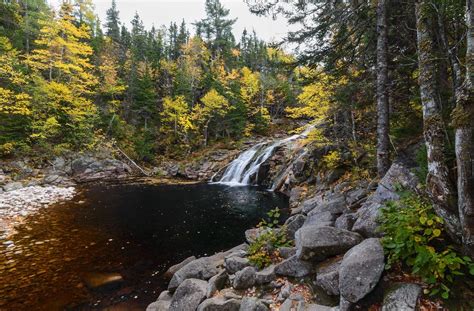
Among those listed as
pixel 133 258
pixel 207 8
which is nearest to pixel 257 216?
pixel 133 258

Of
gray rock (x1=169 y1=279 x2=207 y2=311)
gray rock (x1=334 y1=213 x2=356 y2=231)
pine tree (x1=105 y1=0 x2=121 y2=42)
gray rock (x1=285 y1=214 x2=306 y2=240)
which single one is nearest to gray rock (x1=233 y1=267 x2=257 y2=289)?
gray rock (x1=169 y1=279 x2=207 y2=311)

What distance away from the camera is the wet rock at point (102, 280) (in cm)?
667

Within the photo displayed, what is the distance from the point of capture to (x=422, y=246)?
336 centimetres

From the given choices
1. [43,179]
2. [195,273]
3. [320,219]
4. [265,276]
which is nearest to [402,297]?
[265,276]

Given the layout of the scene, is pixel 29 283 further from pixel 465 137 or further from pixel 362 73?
pixel 362 73

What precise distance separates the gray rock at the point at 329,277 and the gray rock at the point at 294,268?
199 mm

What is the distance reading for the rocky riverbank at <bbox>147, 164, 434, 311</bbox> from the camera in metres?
3.50

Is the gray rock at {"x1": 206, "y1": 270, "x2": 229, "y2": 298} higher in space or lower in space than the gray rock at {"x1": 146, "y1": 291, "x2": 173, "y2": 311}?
higher

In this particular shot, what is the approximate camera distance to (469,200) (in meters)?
3.24

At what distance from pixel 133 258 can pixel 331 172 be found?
32.9 feet

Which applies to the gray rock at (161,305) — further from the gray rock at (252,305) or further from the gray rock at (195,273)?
the gray rock at (252,305)

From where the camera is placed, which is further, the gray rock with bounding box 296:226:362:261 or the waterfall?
the waterfall

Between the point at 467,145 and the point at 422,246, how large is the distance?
1.42m

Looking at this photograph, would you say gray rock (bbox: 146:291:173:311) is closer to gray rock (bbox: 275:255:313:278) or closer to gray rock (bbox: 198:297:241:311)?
gray rock (bbox: 198:297:241:311)
